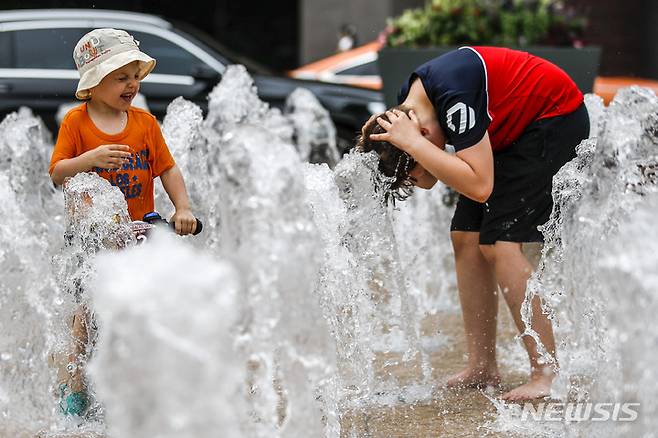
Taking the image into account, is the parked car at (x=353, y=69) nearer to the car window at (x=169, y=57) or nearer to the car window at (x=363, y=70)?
the car window at (x=363, y=70)

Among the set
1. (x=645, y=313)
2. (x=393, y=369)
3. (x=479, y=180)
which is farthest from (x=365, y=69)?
(x=645, y=313)

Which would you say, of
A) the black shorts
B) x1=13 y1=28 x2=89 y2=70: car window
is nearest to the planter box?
x1=13 y1=28 x2=89 y2=70: car window

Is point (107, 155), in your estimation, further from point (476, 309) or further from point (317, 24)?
point (317, 24)

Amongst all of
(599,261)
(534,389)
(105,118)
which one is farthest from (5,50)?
(599,261)

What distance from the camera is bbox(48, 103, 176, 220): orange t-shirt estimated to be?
11.3 ft

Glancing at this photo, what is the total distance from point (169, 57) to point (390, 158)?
494cm

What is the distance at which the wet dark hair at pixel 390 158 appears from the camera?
133 inches

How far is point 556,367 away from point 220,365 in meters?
1.84

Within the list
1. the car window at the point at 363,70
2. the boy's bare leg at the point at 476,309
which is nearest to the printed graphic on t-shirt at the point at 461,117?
the boy's bare leg at the point at 476,309

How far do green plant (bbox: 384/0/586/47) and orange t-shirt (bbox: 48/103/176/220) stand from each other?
4355mm

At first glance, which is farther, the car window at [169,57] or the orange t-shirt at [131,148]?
the car window at [169,57]

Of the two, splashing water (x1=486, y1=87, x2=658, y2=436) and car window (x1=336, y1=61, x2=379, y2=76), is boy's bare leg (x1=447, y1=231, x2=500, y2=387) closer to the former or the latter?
splashing water (x1=486, y1=87, x2=658, y2=436)

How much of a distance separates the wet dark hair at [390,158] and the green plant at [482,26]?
14.2 ft

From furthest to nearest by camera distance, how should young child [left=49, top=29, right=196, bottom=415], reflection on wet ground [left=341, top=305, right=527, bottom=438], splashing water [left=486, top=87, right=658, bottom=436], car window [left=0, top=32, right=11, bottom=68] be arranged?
car window [left=0, top=32, right=11, bottom=68] → young child [left=49, top=29, right=196, bottom=415] → reflection on wet ground [left=341, top=305, right=527, bottom=438] → splashing water [left=486, top=87, right=658, bottom=436]
